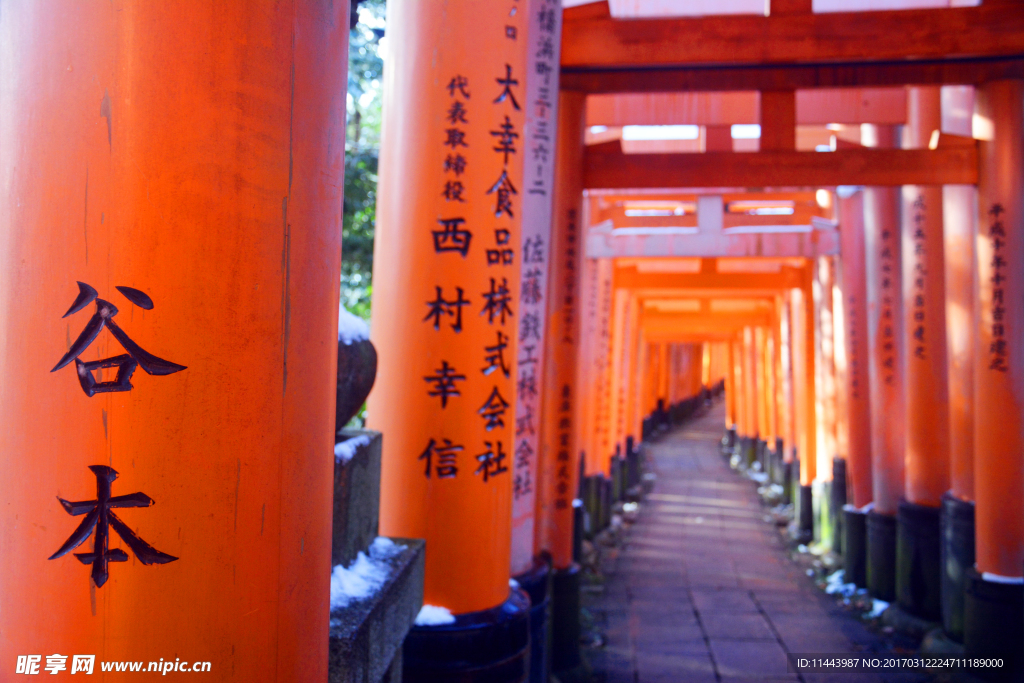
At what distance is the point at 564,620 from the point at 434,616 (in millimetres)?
3169

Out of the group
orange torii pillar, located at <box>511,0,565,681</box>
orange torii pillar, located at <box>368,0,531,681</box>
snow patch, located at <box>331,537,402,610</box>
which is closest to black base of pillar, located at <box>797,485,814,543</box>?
orange torii pillar, located at <box>511,0,565,681</box>

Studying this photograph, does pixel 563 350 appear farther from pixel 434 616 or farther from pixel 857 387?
pixel 857 387

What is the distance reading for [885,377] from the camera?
25.8ft

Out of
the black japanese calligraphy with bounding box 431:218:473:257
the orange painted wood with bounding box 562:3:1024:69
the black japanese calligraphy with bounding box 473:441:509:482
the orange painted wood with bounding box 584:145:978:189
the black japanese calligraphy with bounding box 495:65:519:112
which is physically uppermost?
A: the orange painted wood with bounding box 562:3:1024:69

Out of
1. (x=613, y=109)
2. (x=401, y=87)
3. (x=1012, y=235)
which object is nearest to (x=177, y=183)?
(x=401, y=87)

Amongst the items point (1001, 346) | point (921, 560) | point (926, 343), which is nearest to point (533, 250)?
point (1001, 346)

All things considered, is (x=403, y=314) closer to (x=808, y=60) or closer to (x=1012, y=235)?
(x=808, y=60)

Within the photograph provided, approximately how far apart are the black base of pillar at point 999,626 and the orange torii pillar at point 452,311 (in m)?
4.09

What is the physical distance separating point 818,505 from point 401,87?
9456 millimetres

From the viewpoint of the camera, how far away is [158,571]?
3.98 ft

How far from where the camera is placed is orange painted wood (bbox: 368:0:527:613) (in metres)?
3.09

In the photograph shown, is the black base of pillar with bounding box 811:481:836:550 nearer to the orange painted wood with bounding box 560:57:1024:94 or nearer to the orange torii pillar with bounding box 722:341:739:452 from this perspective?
the orange painted wood with bounding box 560:57:1024:94

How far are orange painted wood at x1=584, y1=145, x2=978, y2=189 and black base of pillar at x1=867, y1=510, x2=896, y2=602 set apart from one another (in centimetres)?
370

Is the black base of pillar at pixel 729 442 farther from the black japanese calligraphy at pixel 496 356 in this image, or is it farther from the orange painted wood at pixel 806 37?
the black japanese calligraphy at pixel 496 356
